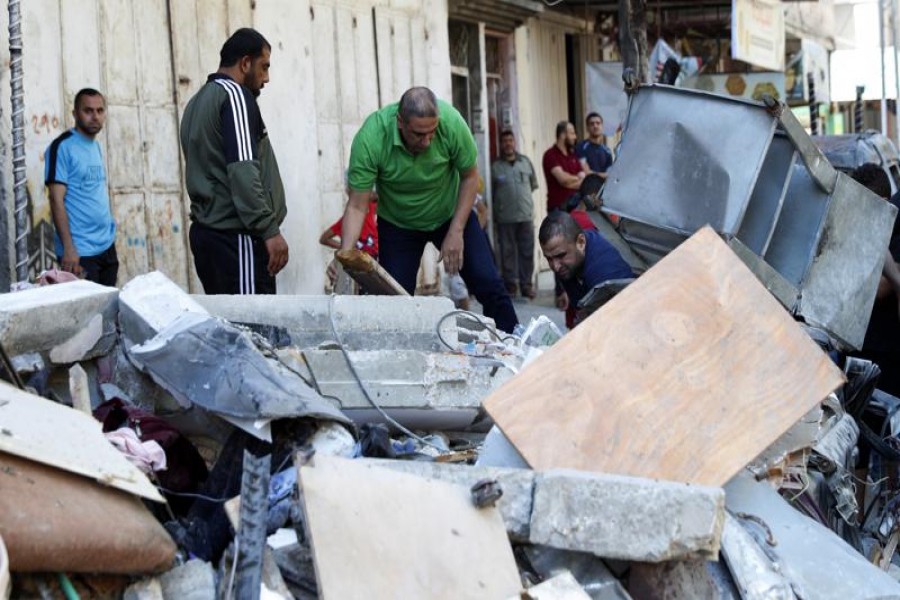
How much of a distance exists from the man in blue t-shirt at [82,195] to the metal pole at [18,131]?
575 mm

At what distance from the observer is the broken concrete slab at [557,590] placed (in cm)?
355

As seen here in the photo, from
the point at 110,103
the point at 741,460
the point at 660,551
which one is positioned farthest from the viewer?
the point at 110,103

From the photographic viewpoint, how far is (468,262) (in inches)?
277

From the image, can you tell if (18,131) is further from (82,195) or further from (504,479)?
(504,479)

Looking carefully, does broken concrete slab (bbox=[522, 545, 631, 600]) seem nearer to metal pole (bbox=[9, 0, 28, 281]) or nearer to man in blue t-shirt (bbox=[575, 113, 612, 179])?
metal pole (bbox=[9, 0, 28, 281])

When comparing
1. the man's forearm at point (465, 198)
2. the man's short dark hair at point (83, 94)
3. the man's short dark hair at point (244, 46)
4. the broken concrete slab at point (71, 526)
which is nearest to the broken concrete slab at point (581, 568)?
the broken concrete slab at point (71, 526)

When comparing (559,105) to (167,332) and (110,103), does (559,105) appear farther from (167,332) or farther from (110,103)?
(167,332)

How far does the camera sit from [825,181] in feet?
20.2

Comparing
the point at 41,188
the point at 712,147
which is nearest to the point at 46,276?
the point at 41,188

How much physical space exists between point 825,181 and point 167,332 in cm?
307

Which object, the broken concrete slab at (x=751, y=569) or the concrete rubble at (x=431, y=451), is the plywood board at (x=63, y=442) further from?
the broken concrete slab at (x=751, y=569)

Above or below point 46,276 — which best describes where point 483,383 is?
below

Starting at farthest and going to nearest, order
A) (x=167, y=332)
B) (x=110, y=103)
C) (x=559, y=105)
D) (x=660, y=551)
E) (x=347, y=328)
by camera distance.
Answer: (x=559, y=105) < (x=110, y=103) < (x=347, y=328) < (x=167, y=332) < (x=660, y=551)

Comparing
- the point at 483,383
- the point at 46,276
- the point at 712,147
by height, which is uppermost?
the point at 712,147
